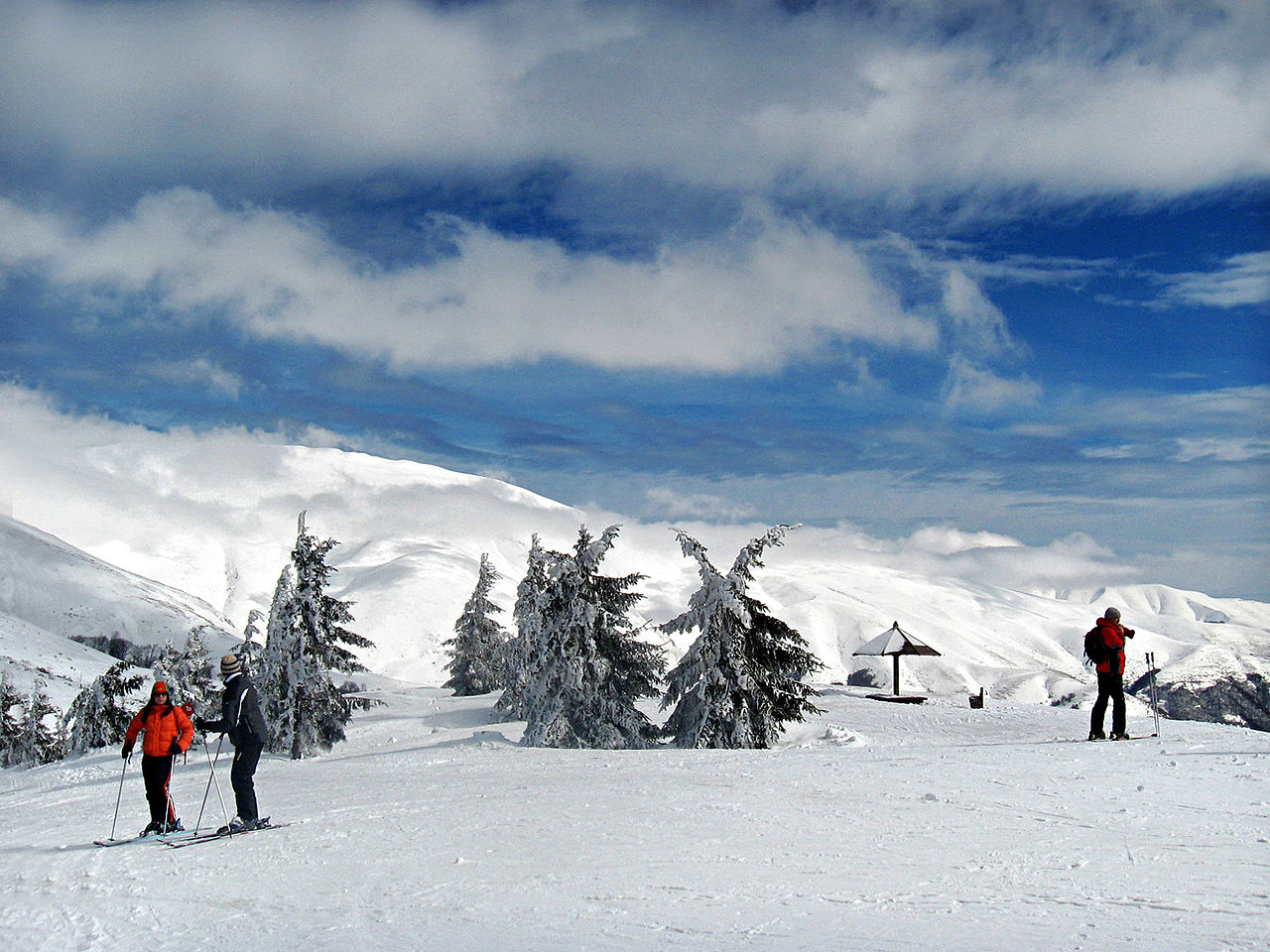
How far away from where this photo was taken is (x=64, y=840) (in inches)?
456

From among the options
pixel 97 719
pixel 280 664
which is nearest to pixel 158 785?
pixel 280 664

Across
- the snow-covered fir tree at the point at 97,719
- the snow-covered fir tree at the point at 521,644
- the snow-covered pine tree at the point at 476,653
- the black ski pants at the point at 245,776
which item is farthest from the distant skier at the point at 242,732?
the snow-covered pine tree at the point at 476,653

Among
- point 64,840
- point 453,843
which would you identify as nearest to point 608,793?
point 453,843

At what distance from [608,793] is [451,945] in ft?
19.6

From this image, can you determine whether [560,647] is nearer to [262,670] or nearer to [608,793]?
[262,670]

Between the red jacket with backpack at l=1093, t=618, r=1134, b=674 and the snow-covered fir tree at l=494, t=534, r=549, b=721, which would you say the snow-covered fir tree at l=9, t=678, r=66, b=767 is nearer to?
the snow-covered fir tree at l=494, t=534, r=549, b=721

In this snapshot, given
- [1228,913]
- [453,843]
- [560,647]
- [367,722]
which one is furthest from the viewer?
[367,722]

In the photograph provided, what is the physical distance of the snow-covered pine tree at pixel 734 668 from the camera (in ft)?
79.2

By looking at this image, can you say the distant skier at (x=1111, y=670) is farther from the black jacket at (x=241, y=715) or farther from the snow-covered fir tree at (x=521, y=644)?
the snow-covered fir tree at (x=521, y=644)

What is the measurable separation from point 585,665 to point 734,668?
180 inches

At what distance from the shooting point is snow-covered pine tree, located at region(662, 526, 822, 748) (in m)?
24.1

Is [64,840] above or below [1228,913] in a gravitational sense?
below

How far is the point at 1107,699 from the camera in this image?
16.5 metres

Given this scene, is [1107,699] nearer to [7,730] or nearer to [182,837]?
[182,837]
